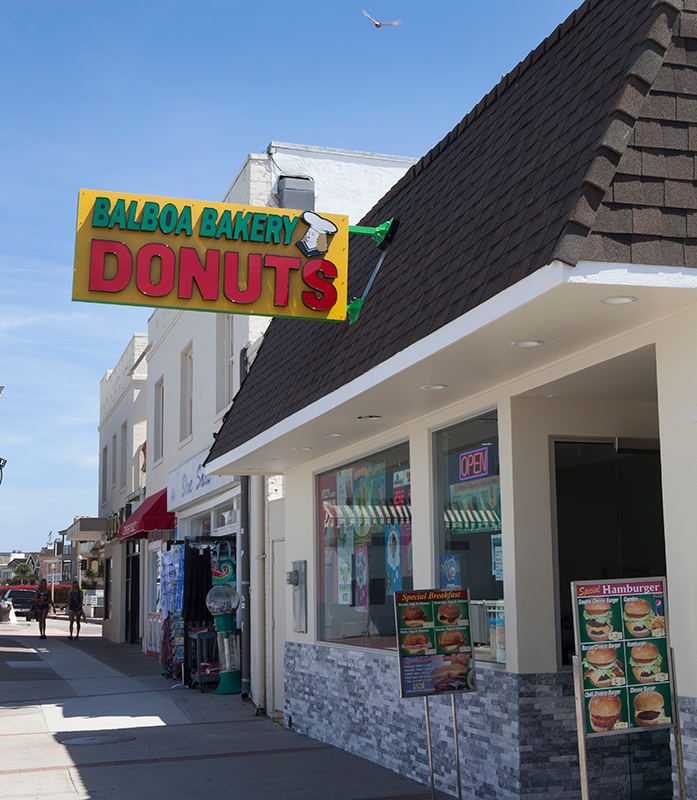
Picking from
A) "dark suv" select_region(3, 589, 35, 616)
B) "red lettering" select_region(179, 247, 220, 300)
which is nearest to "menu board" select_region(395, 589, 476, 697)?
"red lettering" select_region(179, 247, 220, 300)

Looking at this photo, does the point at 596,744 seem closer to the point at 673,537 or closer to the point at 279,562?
the point at 673,537

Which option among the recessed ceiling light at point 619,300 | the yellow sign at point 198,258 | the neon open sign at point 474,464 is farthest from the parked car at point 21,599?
the recessed ceiling light at point 619,300

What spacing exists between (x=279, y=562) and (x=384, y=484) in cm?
373

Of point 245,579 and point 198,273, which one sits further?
point 245,579

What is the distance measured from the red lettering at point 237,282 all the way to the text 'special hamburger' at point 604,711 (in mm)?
3701

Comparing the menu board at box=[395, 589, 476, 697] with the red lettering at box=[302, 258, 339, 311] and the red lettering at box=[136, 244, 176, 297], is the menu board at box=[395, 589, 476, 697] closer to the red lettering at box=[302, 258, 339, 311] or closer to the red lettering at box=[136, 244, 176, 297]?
the red lettering at box=[302, 258, 339, 311]

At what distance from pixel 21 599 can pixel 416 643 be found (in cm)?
4114

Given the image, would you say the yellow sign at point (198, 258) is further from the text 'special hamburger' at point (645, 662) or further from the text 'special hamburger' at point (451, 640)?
the text 'special hamburger' at point (645, 662)

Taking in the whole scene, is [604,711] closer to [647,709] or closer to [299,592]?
[647,709]

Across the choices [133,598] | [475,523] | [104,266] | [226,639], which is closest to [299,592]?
[226,639]

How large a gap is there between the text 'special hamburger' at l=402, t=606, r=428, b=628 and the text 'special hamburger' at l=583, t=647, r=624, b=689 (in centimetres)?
190

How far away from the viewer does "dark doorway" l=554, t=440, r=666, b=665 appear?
23.1 feet

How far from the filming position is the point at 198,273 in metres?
6.82

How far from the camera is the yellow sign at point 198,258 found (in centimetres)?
670
